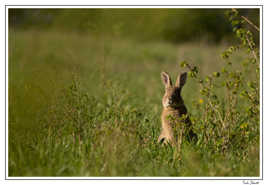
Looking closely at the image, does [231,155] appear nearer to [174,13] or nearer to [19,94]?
[19,94]

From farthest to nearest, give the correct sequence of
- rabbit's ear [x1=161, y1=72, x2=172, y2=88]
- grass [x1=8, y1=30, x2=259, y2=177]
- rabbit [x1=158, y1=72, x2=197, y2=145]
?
rabbit's ear [x1=161, y1=72, x2=172, y2=88]
rabbit [x1=158, y1=72, x2=197, y2=145]
grass [x1=8, y1=30, x2=259, y2=177]

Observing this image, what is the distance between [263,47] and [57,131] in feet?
8.50

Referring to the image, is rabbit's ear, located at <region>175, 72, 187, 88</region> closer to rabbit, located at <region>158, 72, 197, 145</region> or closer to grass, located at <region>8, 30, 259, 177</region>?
rabbit, located at <region>158, 72, 197, 145</region>

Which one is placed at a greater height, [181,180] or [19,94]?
[19,94]

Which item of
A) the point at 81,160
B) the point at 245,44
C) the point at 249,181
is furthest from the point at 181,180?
the point at 245,44

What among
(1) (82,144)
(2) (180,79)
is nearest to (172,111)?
(2) (180,79)

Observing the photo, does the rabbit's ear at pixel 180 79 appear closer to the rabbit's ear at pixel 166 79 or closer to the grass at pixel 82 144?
the rabbit's ear at pixel 166 79

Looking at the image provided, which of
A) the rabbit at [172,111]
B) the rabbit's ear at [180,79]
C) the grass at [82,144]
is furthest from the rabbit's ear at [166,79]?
the grass at [82,144]

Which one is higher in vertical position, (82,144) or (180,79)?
(180,79)

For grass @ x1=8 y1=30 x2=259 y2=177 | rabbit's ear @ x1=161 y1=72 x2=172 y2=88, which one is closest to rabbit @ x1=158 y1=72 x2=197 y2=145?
rabbit's ear @ x1=161 y1=72 x2=172 y2=88

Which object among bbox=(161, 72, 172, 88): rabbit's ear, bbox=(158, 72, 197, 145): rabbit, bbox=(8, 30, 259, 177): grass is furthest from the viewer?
bbox=(161, 72, 172, 88): rabbit's ear

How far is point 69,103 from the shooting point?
3785 millimetres

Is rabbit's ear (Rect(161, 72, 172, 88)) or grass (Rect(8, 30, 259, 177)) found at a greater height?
rabbit's ear (Rect(161, 72, 172, 88))

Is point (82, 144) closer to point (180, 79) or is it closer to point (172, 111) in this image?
point (172, 111)
